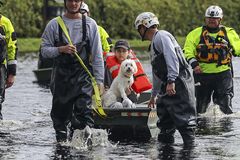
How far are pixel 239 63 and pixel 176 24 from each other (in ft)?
54.1

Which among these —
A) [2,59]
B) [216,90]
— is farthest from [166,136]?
[216,90]

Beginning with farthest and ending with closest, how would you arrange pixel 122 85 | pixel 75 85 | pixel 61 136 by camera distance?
pixel 122 85
pixel 61 136
pixel 75 85

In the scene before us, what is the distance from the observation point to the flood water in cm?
1197

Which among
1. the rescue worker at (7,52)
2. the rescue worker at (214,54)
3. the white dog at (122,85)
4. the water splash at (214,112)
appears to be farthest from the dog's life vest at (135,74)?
the water splash at (214,112)

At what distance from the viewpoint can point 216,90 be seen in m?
16.8

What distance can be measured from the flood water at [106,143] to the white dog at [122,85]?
953 millimetres

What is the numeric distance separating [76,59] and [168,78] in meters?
1.16

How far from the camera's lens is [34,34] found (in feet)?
144

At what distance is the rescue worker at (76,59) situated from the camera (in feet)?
A: 39.8

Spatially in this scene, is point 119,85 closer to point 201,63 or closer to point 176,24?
point 201,63

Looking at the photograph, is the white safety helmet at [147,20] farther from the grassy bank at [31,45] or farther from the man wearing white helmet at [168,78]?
the grassy bank at [31,45]

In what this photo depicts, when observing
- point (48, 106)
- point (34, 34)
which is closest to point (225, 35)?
point (48, 106)

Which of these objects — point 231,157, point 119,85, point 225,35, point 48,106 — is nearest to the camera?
point 231,157

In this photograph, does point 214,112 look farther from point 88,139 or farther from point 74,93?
point 74,93
